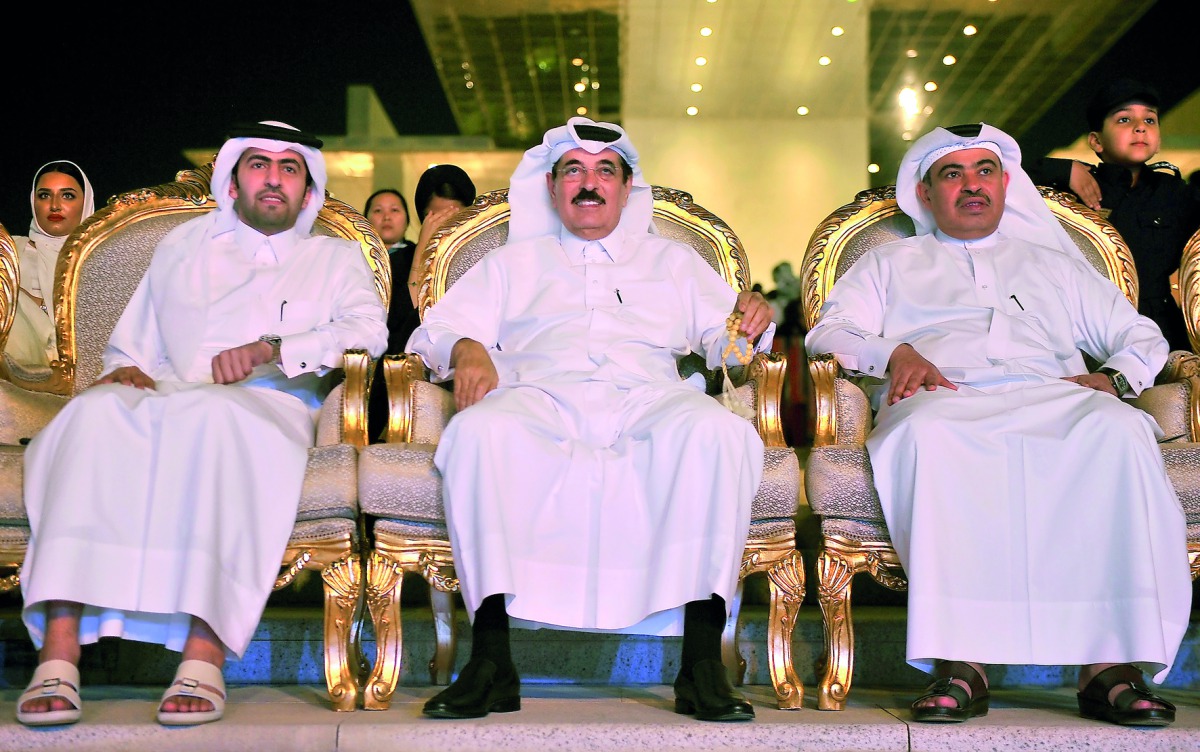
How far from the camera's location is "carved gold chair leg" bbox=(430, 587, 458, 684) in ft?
10.2

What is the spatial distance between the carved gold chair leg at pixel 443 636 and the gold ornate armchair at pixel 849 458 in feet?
3.14

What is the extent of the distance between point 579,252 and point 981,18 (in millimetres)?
6857

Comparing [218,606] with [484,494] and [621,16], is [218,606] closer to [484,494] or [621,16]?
[484,494]

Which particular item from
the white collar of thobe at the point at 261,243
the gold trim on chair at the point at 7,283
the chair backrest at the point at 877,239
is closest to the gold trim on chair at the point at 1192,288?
the chair backrest at the point at 877,239

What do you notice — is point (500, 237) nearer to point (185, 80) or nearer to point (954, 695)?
point (954, 695)

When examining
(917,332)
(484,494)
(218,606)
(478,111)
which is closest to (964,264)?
(917,332)

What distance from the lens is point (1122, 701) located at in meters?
2.50

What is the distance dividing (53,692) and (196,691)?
27cm

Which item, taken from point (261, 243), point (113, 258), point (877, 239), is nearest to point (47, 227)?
point (113, 258)

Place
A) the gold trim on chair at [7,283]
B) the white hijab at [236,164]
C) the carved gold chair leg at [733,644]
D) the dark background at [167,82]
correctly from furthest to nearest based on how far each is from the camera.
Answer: the dark background at [167,82]
the white hijab at [236,164]
the gold trim on chair at [7,283]
the carved gold chair leg at [733,644]

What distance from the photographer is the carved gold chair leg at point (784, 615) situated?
2.70m

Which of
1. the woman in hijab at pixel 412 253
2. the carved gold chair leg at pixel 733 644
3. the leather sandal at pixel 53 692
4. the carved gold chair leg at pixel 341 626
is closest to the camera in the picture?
the leather sandal at pixel 53 692

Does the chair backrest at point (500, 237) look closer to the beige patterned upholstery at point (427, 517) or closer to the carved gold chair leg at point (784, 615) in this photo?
the beige patterned upholstery at point (427, 517)

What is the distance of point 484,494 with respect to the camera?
103 inches
